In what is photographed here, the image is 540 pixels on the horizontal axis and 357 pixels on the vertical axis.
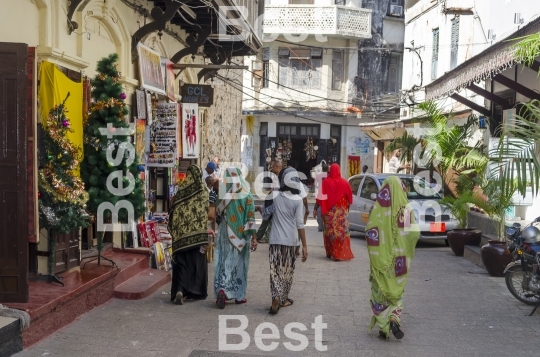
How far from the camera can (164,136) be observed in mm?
11898

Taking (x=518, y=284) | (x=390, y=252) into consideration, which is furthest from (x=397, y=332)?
(x=518, y=284)

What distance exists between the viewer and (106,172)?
827cm

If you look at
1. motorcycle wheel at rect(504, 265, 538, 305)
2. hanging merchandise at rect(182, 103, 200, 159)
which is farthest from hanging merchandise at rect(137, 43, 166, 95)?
motorcycle wheel at rect(504, 265, 538, 305)

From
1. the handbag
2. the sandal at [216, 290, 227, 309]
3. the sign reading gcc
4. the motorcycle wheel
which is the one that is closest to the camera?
the sandal at [216, 290, 227, 309]

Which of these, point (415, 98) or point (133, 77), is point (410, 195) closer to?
point (133, 77)

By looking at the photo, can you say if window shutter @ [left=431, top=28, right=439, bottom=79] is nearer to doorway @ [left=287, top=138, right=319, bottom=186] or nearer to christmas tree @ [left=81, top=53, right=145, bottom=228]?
doorway @ [left=287, top=138, right=319, bottom=186]

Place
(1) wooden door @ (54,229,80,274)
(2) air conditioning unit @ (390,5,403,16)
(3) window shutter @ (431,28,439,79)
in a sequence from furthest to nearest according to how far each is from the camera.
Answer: (2) air conditioning unit @ (390,5,403,16) → (3) window shutter @ (431,28,439,79) → (1) wooden door @ (54,229,80,274)

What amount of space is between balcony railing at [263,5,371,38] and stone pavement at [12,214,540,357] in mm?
21591

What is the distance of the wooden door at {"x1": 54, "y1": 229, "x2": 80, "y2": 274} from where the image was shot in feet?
25.0

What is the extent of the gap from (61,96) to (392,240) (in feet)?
13.2

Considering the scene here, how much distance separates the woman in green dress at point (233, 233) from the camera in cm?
809

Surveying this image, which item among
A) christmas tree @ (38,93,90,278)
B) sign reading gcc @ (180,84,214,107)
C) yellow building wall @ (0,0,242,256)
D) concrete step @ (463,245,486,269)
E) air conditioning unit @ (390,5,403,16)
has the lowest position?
concrete step @ (463,245,486,269)

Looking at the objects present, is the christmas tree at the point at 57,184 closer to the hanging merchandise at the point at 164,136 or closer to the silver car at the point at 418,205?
the hanging merchandise at the point at 164,136

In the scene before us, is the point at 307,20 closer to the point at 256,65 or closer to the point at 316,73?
the point at 316,73
